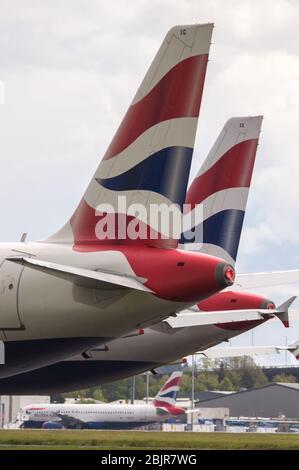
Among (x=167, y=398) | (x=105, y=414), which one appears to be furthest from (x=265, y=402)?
(x=105, y=414)

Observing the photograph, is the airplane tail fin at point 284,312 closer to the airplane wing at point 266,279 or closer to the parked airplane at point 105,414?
the airplane wing at point 266,279

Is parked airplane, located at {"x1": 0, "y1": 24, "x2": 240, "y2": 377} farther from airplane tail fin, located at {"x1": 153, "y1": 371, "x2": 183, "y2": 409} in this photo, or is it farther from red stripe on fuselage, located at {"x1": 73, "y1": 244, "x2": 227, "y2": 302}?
airplane tail fin, located at {"x1": 153, "y1": 371, "x2": 183, "y2": 409}

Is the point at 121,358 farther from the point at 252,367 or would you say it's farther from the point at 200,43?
the point at 252,367

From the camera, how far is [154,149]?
94.8ft

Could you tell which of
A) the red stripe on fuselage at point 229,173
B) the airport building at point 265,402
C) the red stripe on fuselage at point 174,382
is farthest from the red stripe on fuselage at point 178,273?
the airport building at point 265,402

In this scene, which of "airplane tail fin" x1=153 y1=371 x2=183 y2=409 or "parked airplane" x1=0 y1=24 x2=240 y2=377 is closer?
"parked airplane" x1=0 y1=24 x2=240 y2=377

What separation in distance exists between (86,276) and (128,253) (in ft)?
8.12

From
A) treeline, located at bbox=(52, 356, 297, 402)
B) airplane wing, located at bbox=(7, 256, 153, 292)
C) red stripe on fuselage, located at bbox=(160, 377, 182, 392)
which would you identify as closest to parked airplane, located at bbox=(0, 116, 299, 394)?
airplane wing, located at bbox=(7, 256, 153, 292)

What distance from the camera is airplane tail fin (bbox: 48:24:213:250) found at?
28.7 metres

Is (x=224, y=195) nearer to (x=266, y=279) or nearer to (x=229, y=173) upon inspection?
(x=229, y=173)

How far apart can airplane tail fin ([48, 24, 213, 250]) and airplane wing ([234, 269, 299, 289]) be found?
10160 mm

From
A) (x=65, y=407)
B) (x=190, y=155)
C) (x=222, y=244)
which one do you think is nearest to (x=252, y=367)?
(x=65, y=407)

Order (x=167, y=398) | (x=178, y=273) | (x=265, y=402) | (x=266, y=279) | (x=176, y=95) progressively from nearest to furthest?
(x=178, y=273), (x=176, y=95), (x=266, y=279), (x=167, y=398), (x=265, y=402)

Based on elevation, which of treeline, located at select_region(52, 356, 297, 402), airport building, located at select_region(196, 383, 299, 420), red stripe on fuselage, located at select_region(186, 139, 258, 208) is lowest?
red stripe on fuselage, located at select_region(186, 139, 258, 208)
